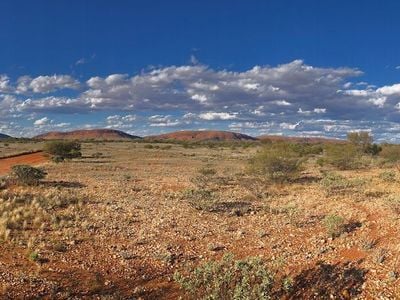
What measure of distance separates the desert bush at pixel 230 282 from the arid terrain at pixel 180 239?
474 millimetres

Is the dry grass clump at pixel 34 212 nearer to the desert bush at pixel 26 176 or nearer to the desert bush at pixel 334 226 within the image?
the desert bush at pixel 26 176

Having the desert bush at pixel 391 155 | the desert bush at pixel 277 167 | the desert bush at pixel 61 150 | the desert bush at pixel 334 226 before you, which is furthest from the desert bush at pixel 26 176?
the desert bush at pixel 391 155

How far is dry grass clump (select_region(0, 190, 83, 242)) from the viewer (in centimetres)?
1415

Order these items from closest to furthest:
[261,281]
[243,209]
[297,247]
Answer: [261,281], [297,247], [243,209]

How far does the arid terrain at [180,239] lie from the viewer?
34.4 ft

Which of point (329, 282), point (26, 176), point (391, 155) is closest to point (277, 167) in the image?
point (26, 176)

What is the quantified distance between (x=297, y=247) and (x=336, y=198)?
316 inches

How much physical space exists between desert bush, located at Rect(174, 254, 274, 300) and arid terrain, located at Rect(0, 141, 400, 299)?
18.7 inches

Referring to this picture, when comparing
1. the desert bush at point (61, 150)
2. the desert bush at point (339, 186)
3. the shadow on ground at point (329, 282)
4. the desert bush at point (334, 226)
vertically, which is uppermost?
the desert bush at point (61, 150)

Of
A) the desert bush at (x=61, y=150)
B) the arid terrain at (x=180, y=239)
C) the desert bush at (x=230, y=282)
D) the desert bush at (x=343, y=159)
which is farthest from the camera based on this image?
the desert bush at (x=61, y=150)

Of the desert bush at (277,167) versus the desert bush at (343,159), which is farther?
the desert bush at (343,159)

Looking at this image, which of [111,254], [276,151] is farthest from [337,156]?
[111,254]

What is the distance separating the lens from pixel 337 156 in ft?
126

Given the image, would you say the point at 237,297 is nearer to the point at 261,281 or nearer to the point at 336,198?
the point at 261,281
